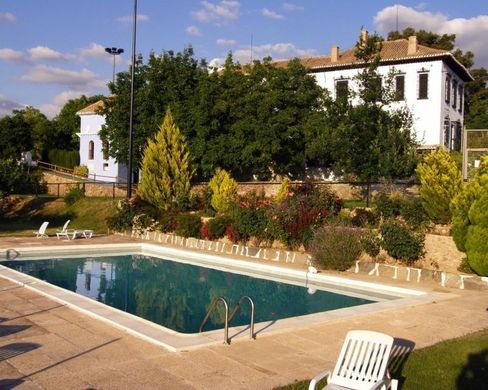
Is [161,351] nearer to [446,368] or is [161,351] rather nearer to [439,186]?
[446,368]

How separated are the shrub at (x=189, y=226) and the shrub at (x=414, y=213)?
8.16 meters

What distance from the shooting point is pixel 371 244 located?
15.5 m

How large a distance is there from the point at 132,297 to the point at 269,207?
6.82 m

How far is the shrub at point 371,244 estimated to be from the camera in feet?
50.9

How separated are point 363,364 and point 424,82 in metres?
32.3

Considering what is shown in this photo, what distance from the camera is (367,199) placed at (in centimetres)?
2047

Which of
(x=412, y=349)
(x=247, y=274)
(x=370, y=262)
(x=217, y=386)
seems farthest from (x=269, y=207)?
(x=217, y=386)

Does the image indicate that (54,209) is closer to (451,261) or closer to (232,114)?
(232,114)

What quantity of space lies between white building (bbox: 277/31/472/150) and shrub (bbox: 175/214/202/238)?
1547cm

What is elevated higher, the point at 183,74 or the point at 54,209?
the point at 183,74

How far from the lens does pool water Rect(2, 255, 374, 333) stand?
11838 millimetres

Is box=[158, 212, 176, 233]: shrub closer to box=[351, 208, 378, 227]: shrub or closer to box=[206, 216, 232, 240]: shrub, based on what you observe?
box=[206, 216, 232, 240]: shrub

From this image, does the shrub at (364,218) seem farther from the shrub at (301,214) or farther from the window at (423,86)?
the window at (423,86)

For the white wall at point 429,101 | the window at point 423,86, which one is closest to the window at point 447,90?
the white wall at point 429,101
